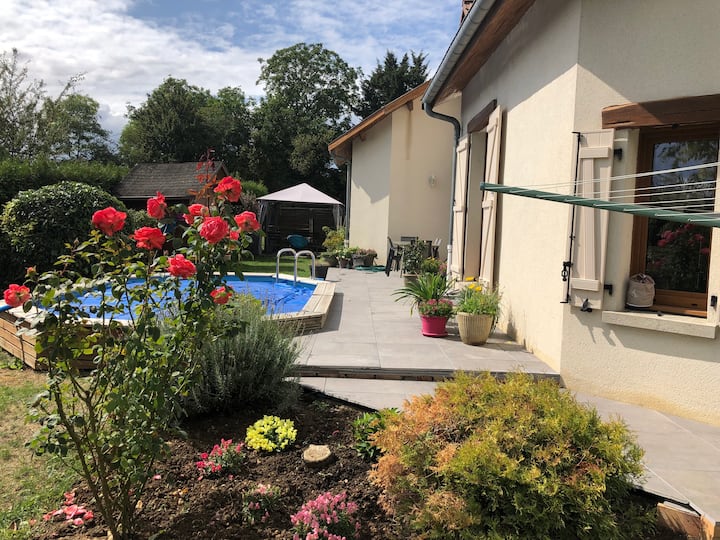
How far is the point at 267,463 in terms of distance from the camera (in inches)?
113

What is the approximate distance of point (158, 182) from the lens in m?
20.4

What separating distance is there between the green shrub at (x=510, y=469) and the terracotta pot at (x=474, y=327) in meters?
2.98

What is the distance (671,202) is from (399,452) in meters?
3.26

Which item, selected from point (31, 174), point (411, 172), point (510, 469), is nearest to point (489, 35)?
point (510, 469)

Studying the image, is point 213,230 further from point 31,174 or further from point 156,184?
point 156,184

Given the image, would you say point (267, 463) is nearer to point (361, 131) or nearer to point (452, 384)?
point (452, 384)

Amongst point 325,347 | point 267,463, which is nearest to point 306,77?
point 325,347

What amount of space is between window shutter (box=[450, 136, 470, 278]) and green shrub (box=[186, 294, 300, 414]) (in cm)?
456

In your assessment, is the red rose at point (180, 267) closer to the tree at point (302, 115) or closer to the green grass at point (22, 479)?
the green grass at point (22, 479)

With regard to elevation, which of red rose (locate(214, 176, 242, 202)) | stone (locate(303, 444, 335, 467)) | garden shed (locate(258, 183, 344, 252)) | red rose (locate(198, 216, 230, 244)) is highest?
garden shed (locate(258, 183, 344, 252))

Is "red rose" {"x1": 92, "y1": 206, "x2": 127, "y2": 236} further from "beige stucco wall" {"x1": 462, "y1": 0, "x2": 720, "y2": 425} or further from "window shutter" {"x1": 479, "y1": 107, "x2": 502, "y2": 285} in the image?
"window shutter" {"x1": 479, "y1": 107, "x2": 502, "y2": 285}

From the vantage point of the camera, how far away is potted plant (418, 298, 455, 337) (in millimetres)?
5957

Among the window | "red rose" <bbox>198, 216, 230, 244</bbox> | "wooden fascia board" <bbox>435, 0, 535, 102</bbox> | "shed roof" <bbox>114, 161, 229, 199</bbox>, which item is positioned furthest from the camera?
"shed roof" <bbox>114, 161, 229, 199</bbox>

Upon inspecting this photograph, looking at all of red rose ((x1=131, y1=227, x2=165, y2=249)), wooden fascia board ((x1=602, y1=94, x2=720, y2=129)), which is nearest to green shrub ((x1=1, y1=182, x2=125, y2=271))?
red rose ((x1=131, y1=227, x2=165, y2=249))
